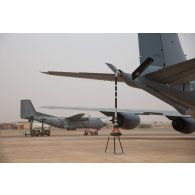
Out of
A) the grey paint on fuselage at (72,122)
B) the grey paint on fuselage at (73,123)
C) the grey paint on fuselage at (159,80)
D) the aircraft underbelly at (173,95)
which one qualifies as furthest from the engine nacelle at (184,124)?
the grey paint on fuselage at (73,123)

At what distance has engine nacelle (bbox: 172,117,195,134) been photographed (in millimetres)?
16750

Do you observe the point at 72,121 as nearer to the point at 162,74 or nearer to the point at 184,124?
the point at 184,124

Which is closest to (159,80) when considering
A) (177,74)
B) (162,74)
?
(162,74)

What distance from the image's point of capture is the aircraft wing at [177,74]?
316 inches

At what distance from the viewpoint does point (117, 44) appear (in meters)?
13.2

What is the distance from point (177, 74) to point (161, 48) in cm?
443

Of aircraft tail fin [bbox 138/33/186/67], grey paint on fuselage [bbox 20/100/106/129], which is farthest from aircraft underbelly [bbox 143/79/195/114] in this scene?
grey paint on fuselage [bbox 20/100/106/129]

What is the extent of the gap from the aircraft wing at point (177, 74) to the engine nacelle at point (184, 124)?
24.3 feet

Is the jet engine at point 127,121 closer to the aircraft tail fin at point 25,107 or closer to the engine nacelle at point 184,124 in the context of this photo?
the engine nacelle at point 184,124

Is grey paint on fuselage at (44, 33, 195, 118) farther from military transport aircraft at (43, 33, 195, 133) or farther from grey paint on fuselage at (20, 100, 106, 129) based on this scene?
grey paint on fuselage at (20, 100, 106, 129)

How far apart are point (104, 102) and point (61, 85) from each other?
238cm

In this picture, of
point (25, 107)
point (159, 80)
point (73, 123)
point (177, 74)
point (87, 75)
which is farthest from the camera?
point (73, 123)

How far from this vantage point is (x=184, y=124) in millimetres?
16906
